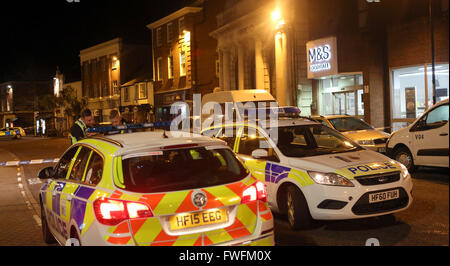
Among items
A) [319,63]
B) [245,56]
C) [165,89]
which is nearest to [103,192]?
[319,63]

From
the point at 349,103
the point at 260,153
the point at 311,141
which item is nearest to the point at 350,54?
the point at 349,103

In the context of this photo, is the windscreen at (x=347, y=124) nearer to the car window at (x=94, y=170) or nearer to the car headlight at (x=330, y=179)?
the car headlight at (x=330, y=179)

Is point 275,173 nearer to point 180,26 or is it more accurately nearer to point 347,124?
point 347,124

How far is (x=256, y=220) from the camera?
15.4ft

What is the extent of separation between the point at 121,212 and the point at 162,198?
1.22ft

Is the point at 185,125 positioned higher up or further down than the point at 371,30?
further down

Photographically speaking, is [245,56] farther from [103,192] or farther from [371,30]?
[103,192]

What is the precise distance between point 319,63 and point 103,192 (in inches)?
813

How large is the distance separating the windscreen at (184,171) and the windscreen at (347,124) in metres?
9.96

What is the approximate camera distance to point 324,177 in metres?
6.70

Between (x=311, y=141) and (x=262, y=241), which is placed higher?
(x=311, y=141)

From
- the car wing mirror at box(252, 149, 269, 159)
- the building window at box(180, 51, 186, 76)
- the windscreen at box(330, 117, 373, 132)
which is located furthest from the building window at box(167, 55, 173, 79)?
the car wing mirror at box(252, 149, 269, 159)

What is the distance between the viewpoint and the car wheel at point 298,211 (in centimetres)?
682
